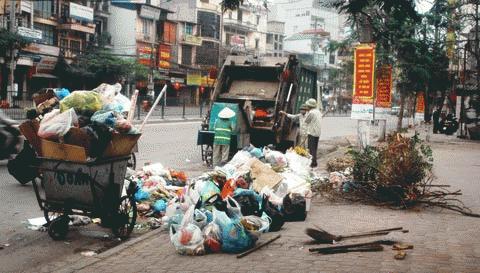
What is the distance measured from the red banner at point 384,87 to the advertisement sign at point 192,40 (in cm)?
3185

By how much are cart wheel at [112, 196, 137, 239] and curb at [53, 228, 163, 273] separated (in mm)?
206

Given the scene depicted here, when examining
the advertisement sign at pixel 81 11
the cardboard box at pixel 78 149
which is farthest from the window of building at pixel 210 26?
the advertisement sign at pixel 81 11

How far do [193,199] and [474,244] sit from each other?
116 inches

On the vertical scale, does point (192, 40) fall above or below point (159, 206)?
above

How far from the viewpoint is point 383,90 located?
64.9 ft

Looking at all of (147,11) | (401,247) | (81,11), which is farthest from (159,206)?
(81,11)

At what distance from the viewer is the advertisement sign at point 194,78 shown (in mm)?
48781

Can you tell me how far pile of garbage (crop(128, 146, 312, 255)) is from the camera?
503cm

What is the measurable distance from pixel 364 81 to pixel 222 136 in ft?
12.9

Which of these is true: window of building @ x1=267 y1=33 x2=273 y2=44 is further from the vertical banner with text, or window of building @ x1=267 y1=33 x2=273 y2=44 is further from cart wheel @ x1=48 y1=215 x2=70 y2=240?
cart wheel @ x1=48 y1=215 x2=70 y2=240

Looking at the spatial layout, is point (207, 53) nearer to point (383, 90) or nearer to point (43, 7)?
point (383, 90)

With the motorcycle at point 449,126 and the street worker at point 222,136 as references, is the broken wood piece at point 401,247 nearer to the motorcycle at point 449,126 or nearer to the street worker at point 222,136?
the street worker at point 222,136

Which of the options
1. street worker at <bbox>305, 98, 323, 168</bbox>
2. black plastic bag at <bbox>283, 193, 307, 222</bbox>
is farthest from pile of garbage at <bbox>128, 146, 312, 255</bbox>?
street worker at <bbox>305, 98, 323, 168</bbox>

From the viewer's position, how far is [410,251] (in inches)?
195
